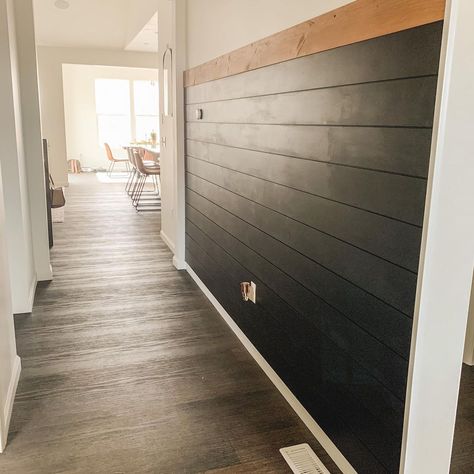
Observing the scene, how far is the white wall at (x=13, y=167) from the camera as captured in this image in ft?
9.65

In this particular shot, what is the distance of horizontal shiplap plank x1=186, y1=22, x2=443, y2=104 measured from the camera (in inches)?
50.0

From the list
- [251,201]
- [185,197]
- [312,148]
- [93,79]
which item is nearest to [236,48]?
[251,201]

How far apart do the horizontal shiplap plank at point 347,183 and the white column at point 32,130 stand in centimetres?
186

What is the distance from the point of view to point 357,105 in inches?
61.4

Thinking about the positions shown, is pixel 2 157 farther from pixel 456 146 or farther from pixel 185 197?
pixel 456 146

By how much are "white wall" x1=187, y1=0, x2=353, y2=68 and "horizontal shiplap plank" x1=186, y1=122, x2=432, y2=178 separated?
429 mm

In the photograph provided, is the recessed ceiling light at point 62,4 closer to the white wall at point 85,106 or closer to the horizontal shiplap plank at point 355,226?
the white wall at point 85,106

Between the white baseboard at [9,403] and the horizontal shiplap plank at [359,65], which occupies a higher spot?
the horizontal shiplap plank at [359,65]

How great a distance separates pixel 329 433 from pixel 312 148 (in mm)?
1104

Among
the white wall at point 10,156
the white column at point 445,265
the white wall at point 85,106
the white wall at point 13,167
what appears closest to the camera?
the white column at point 445,265

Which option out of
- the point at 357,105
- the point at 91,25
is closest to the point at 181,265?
the point at 357,105

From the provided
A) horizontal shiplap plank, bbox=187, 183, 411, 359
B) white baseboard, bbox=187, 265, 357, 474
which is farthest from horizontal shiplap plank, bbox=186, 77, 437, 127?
white baseboard, bbox=187, 265, 357, 474

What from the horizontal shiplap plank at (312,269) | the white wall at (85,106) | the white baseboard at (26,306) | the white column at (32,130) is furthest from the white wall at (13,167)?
the white wall at (85,106)

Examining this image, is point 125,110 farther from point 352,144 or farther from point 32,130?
point 352,144
